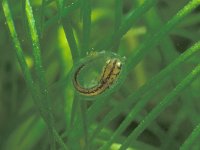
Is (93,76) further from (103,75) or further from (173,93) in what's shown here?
(173,93)

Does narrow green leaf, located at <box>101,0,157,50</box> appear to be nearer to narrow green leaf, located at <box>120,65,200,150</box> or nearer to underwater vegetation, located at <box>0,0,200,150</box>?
underwater vegetation, located at <box>0,0,200,150</box>

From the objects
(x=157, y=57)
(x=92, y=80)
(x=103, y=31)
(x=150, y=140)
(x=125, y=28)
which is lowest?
(x=150, y=140)

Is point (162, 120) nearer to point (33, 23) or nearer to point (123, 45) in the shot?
point (123, 45)

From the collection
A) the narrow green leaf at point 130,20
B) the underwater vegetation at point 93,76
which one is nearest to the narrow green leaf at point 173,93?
the underwater vegetation at point 93,76

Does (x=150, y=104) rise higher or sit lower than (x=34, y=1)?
lower

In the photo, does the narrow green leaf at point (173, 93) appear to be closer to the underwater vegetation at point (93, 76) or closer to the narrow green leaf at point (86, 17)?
the underwater vegetation at point (93, 76)

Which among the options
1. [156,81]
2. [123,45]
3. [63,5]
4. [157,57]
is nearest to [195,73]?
[156,81]

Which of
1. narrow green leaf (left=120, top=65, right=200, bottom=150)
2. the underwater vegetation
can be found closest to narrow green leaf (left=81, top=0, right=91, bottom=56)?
the underwater vegetation

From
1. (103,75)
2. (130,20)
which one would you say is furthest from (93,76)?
(130,20)
